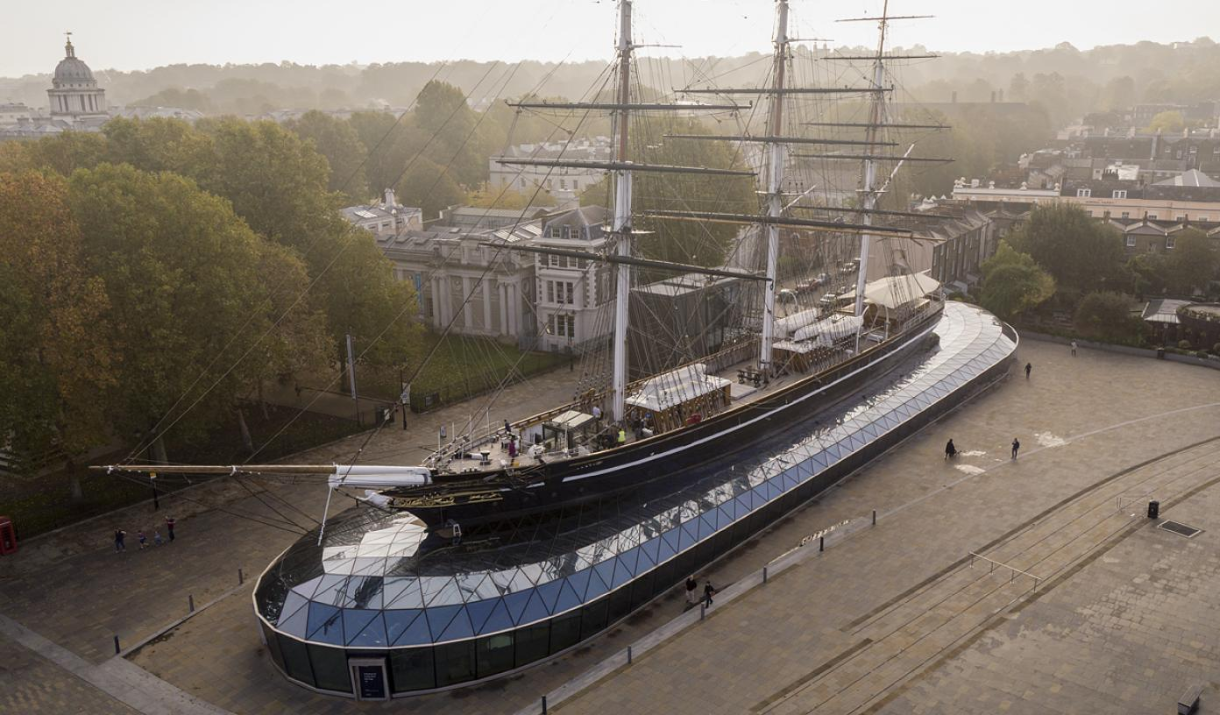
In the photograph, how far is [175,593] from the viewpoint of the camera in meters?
29.0

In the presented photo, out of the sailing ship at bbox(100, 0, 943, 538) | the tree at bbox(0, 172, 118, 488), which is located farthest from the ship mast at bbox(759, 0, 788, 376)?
the tree at bbox(0, 172, 118, 488)

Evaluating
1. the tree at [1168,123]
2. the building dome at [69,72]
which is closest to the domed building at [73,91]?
the building dome at [69,72]

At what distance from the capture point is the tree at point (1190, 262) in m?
68.5

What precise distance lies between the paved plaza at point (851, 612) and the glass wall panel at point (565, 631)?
44 centimetres

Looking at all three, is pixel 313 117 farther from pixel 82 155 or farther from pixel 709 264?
pixel 709 264

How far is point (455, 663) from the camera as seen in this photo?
78.4ft

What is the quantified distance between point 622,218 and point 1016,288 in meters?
42.0

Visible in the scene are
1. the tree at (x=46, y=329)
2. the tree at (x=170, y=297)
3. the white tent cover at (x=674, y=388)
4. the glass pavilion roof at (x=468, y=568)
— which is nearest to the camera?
the glass pavilion roof at (x=468, y=568)

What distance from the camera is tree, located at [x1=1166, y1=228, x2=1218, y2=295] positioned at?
68500mm

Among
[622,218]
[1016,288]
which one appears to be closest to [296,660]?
[622,218]

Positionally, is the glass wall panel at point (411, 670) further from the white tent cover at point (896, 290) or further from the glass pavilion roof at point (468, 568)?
the white tent cover at point (896, 290)

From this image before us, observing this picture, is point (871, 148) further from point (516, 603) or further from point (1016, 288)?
point (516, 603)

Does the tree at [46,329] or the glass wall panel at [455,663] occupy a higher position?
the tree at [46,329]

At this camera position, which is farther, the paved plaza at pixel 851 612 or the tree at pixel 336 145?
the tree at pixel 336 145
